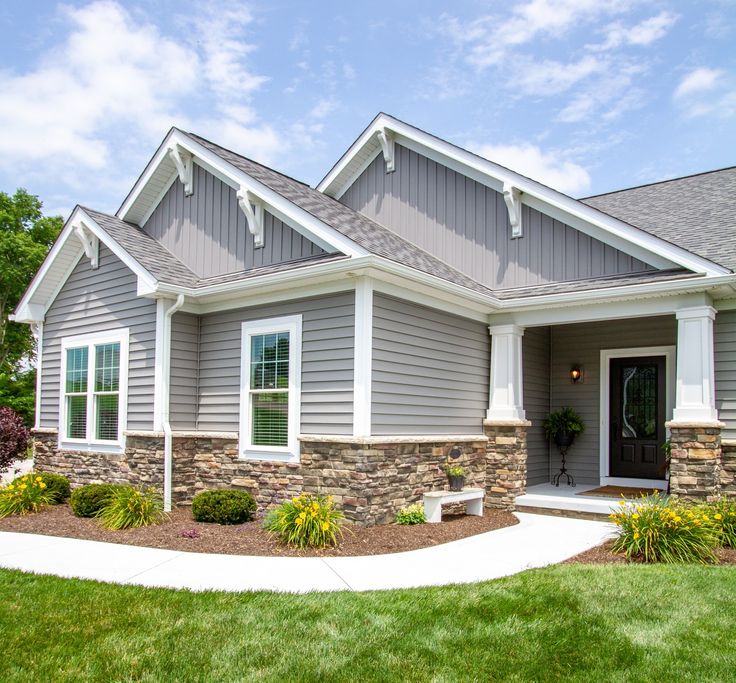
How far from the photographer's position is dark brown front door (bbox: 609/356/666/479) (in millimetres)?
11688

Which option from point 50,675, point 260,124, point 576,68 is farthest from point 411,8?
point 50,675

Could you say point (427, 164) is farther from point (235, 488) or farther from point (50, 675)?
point (50, 675)

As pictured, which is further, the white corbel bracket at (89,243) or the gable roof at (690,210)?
the white corbel bracket at (89,243)

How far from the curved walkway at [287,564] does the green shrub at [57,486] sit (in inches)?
100

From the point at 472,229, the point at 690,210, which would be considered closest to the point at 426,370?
the point at 472,229

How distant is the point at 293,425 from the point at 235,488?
1.47m

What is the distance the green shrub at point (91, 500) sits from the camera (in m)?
9.66

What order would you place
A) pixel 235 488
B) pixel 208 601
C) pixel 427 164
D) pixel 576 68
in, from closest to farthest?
pixel 208 601, pixel 235 488, pixel 427 164, pixel 576 68

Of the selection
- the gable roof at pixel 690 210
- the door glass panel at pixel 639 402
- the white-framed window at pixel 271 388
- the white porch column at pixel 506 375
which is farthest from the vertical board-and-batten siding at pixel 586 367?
the white-framed window at pixel 271 388

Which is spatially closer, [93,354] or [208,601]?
[208,601]

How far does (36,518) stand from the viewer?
974 cm

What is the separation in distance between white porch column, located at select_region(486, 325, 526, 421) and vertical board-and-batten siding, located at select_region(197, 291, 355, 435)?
307 centimetres

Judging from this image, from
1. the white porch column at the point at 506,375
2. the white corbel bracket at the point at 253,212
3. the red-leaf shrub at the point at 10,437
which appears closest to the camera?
the white corbel bracket at the point at 253,212

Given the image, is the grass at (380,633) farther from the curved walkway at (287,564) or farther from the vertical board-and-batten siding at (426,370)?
the vertical board-and-batten siding at (426,370)
